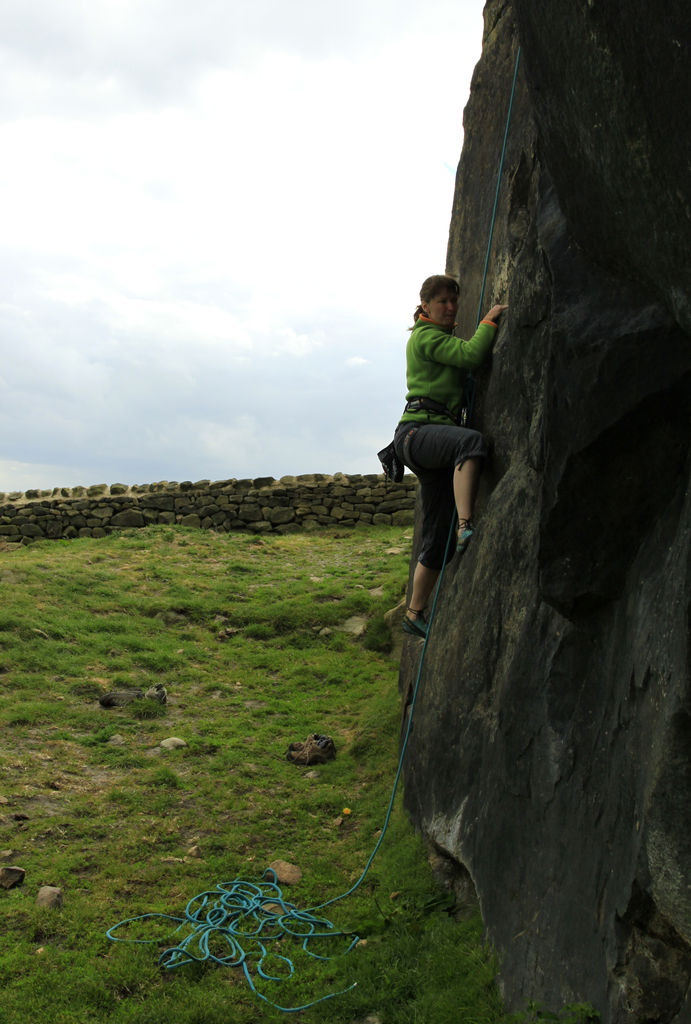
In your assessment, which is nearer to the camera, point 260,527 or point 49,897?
point 49,897

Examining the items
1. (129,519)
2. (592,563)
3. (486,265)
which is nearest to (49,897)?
(592,563)

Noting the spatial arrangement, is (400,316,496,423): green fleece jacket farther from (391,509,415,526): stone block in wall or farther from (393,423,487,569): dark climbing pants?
(391,509,415,526): stone block in wall

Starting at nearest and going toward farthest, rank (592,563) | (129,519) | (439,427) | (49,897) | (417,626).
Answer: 1. (592,563)
2. (49,897)
3. (439,427)
4. (417,626)
5. (129,519)

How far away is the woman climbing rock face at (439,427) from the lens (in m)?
6.05

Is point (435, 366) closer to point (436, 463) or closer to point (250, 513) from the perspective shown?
point (436, 463)

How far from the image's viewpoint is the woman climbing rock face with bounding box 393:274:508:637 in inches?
238

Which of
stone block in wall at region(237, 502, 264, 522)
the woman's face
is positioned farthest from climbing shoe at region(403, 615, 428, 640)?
stone block in wall at region(237, 502, 264, 522)

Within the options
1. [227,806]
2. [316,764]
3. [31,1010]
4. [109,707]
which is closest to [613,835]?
[31,1010]

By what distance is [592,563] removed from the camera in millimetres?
4020

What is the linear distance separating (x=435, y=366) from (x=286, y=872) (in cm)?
432

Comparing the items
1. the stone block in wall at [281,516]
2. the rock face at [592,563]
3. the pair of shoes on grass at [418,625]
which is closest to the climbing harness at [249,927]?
the pair of shoes on grass at [418,625]

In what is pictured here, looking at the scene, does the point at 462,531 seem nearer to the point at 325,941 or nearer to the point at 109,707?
the point at 325,941

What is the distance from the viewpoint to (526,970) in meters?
4.23

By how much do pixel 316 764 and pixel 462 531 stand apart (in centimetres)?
400
